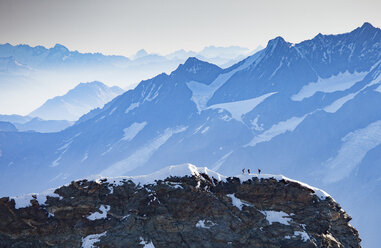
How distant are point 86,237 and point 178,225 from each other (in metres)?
16.9

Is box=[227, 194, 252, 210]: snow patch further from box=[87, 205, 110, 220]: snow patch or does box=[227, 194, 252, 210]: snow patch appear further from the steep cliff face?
box=[87, 205, 110, 220]: snow patch

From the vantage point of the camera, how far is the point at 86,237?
80.9 metres

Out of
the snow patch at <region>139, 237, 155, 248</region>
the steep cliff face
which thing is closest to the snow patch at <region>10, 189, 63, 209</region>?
the steep cliff face

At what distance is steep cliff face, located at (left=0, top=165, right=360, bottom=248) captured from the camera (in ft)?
264

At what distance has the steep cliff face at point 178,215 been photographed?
8038cm

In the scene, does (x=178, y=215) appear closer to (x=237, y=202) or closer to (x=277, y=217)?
(x=237, y=202)

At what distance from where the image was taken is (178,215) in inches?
3268

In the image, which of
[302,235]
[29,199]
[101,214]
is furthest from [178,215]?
[29,199]

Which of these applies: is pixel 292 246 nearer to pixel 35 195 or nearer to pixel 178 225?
pixel 178 225

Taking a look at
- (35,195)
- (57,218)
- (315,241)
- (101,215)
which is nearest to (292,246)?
(315,241)

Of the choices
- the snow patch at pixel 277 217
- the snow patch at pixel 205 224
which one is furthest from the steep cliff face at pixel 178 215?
the snow patch at pixel 277 217

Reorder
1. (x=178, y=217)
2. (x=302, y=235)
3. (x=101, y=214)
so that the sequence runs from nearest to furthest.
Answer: (x=302, y=235), (x=178, y=217), (x=101, y=214)

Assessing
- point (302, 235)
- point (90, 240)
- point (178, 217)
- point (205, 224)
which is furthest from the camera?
point (178, 217)

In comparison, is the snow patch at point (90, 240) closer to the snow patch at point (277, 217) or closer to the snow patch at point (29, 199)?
the snow patch at point (29, 199)
